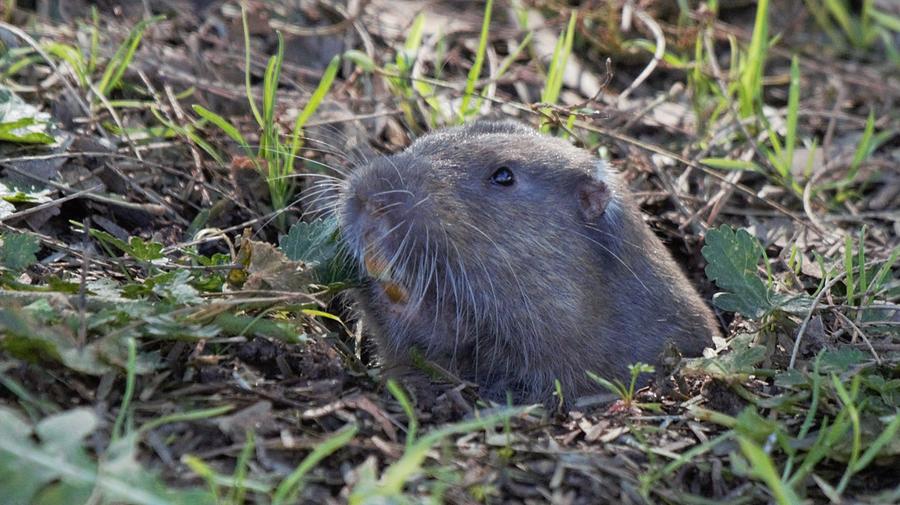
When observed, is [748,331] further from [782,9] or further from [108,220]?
[782,9]

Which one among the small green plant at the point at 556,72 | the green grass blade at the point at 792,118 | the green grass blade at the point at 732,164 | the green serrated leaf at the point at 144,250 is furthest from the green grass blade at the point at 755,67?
the green serrated leaf at the point at 144,250

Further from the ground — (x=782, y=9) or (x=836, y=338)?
(x=782, y=9)

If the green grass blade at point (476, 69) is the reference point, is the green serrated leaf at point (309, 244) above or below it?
below

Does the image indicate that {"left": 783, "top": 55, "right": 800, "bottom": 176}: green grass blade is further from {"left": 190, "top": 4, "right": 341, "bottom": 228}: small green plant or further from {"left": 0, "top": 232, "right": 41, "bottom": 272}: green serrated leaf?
{"left": 0, "top": 232, "right": 41, "bottom": 272}: green serrated leaf

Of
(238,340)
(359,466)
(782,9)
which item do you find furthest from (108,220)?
(782,9)


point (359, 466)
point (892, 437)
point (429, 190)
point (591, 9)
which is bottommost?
point (359, 466)

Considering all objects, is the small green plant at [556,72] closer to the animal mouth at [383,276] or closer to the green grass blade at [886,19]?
the animal mouth at [383,276]

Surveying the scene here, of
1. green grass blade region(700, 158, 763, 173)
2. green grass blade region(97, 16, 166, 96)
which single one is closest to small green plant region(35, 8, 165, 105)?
green grass blade region(97, 16, 166, 96)

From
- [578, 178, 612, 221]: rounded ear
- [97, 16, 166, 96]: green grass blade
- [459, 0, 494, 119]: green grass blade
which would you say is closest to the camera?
[578, 178, 612, 221]: rounded ear

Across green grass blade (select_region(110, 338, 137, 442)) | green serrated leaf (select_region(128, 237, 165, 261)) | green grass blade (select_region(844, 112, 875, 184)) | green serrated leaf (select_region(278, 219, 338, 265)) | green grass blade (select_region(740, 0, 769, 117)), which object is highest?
green grass blade (select_region(740, 0, 769, 117))
